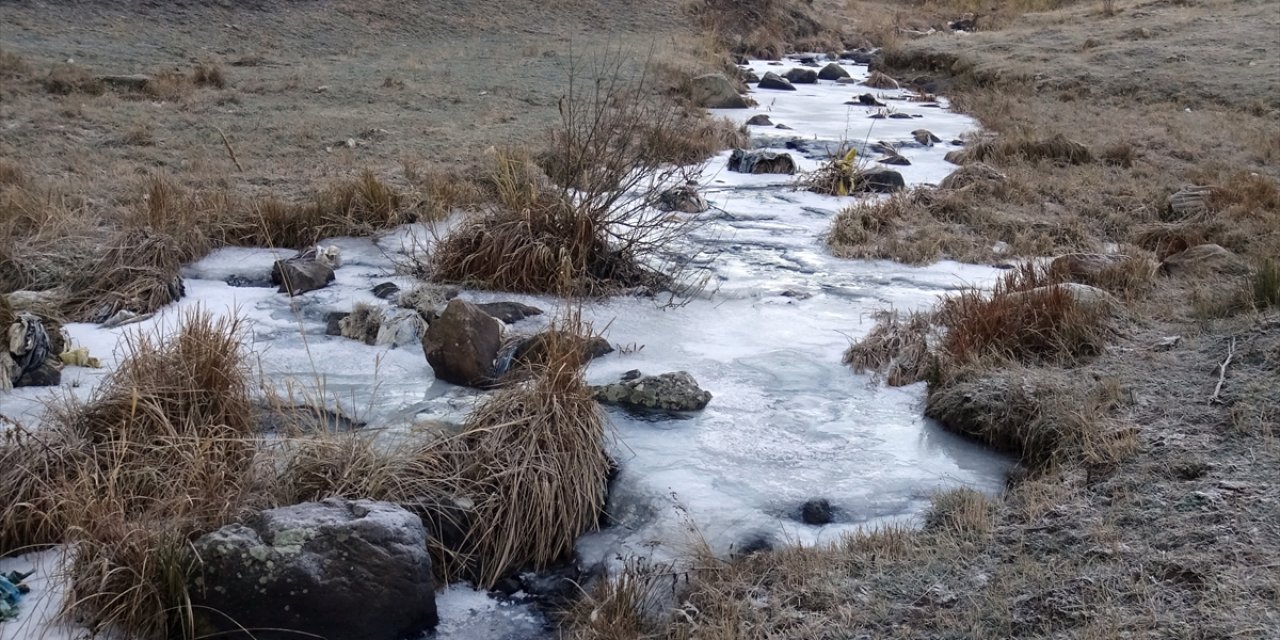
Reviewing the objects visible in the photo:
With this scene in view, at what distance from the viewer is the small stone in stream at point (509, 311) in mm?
5926

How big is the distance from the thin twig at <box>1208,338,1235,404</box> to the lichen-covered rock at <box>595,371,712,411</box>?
2.11 m

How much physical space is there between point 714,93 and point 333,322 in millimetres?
9505

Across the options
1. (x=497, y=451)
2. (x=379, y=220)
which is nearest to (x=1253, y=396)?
(x=497, y=451)

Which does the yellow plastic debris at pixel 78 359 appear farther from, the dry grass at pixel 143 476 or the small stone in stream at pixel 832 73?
the small stone in stream at pixel 832 73

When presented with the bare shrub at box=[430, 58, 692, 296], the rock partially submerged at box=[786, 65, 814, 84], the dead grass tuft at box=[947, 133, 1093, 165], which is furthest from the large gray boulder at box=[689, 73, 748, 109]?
the bare shrub at box=[430, 58, 692, 296]

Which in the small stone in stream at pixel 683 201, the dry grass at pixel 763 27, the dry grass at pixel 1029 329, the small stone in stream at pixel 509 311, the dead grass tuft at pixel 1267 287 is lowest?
the small stone in stream at pixel 509 311

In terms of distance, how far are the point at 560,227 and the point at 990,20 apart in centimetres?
2189

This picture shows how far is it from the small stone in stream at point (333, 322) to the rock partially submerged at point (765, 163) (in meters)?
5.40

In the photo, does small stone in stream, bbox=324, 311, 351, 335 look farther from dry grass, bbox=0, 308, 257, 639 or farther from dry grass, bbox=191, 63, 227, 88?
dry grass, bbox=191, 63, 227, 88

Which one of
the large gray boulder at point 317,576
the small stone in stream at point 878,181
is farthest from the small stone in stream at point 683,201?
the large gray boulder at point 317,576

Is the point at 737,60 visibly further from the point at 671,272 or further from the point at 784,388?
the point at 784,388

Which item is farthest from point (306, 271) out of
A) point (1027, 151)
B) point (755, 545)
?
point (1027, 151)

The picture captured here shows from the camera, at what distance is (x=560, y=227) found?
263 inches

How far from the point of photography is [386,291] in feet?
20.8
